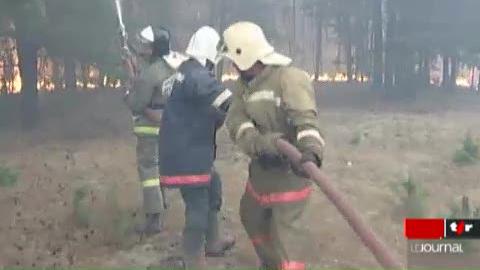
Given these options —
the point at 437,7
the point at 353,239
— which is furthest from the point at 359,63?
the point at 353,239

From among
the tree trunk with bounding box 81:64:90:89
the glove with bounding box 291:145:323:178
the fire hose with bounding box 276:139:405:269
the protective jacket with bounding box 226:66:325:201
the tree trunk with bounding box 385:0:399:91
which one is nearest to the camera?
the fire hose with bounding box 276:139:405:269

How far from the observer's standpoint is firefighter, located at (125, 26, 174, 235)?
18.4 feet

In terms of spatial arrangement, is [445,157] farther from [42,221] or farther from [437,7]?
[437,7]

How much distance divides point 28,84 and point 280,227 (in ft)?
40.3

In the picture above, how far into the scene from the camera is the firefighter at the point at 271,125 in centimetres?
375

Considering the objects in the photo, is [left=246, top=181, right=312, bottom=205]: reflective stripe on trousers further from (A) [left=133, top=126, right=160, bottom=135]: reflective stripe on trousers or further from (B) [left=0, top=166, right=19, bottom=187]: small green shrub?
(B) [left=0, top=166, right=19, bottom=187]: small green shrub

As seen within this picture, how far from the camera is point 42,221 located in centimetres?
638

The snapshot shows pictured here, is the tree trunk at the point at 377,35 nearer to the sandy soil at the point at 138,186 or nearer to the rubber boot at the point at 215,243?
the sandy soil at the point at 138,186

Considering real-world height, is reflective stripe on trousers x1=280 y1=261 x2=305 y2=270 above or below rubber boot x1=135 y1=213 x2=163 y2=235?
above

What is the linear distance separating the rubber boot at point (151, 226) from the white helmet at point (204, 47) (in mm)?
1891

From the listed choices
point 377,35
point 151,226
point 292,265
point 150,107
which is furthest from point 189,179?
point 377,35

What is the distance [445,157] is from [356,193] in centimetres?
307

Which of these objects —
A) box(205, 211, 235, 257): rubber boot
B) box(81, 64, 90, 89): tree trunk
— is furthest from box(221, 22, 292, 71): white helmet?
box(81, 64, 90, 89): tree trunk

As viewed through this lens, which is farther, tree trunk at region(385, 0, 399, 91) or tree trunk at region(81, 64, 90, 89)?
tree trunk at region(385, 0, 399, 91)
